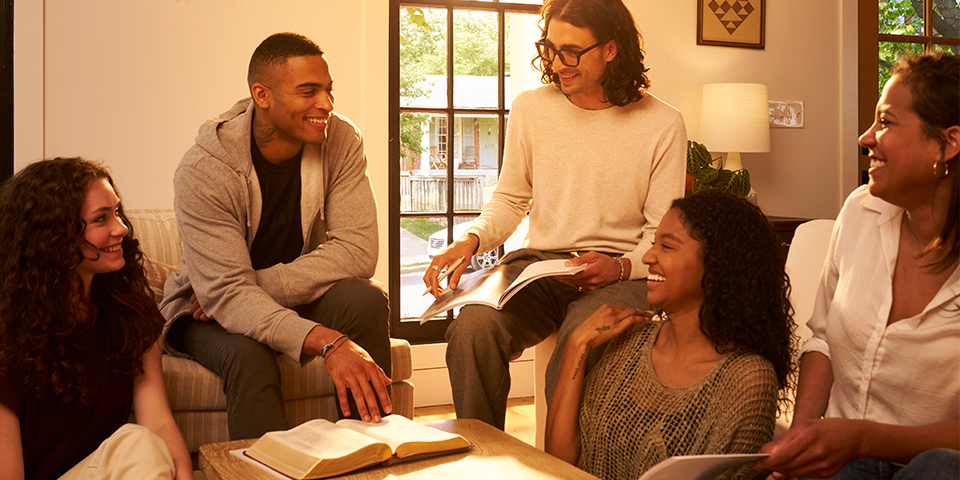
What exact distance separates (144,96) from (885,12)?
3512mm

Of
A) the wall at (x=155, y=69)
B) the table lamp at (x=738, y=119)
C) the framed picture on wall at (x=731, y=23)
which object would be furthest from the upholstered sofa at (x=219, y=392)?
the framed picture on wall at (x=731, y=23)

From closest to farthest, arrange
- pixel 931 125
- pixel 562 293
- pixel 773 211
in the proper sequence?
1. pixel 931 125
2. pixel 562 293
3. pixel 773 211

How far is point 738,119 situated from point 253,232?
2241 millimetres

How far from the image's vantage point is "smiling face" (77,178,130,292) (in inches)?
55.3

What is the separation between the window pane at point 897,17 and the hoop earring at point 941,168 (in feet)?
10.3

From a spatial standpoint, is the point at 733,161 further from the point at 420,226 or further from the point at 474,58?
the point at 420,226

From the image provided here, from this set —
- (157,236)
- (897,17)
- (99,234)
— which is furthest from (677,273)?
(897,17)

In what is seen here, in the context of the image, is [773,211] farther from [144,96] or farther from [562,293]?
[144,96]

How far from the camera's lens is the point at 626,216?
189 cm

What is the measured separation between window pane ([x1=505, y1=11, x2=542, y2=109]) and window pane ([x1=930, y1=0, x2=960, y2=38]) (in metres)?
2.10

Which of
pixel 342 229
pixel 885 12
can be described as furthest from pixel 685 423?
pixel 885 12

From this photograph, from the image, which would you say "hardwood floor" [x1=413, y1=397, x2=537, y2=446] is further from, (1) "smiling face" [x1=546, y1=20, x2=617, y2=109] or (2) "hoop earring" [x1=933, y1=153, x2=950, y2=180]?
(2) "hoop earring" [x1=933, y1=153, x2=950, y2=180]

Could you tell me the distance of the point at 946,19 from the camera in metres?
3.86

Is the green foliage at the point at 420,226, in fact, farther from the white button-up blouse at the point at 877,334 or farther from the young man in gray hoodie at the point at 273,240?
the white button-up blouse at the point at 877,334
